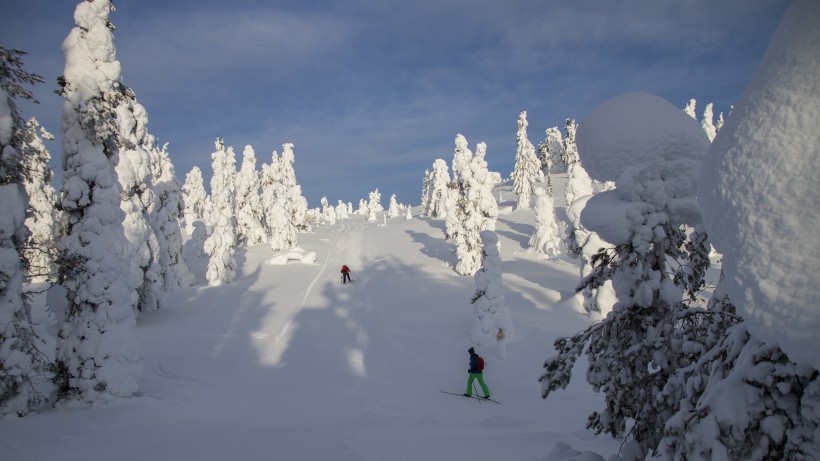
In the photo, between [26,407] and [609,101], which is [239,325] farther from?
[609,101]

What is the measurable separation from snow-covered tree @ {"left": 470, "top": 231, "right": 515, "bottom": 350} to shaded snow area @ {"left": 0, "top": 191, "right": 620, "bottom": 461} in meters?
0.51

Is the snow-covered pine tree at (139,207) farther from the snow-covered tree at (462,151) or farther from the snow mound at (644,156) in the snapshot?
the snow-covered tree at (462,151)

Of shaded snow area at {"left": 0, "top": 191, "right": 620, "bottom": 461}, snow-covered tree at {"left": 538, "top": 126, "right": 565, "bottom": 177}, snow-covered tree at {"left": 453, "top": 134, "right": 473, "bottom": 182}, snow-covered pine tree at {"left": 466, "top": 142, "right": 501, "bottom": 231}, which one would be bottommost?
shaded snow area at {"left": 0, "top": 191, "right": 620, "bottom": 461}

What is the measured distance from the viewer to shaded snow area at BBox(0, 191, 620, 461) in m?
7.66

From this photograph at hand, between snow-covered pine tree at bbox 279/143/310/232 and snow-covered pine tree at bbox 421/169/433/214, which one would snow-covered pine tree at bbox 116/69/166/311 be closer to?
snow-covered pine tree at bbox 279/143/310/232

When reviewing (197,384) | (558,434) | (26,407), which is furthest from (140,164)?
(558,434)

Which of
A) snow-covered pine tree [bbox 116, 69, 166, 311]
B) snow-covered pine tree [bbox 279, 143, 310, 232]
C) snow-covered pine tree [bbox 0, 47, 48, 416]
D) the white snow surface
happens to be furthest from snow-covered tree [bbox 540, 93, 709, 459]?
snow-covered pine tree [bbox 279, 143, 310, 232]

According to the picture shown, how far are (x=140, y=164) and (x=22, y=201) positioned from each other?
50.1 feet

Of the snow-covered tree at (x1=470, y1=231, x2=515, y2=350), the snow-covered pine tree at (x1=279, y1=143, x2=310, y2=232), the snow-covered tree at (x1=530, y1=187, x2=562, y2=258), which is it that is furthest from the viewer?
the snow-covered pine tree at (x1=279, y1=143, x2=310, y2=232)

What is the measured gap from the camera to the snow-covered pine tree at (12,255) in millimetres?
9023

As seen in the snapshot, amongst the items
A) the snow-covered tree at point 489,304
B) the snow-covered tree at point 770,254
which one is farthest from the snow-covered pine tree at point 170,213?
the snow-covered tree at point 770,254

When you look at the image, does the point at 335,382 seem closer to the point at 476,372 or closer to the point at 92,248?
the point at 476,372

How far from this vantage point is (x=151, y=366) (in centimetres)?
1508

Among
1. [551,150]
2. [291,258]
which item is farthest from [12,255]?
[551,150]
